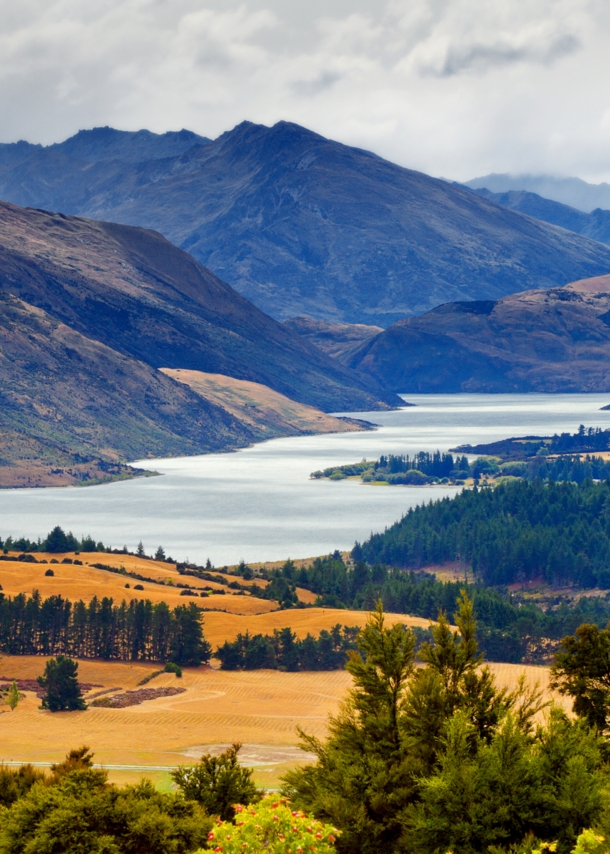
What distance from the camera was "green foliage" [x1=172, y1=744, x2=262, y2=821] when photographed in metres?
37.1

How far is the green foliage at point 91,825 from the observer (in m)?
31.7

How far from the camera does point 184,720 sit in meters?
75.4

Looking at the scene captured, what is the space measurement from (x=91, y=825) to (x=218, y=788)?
18.9 ft

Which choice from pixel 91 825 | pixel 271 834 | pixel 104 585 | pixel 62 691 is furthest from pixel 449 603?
pixel 271 834

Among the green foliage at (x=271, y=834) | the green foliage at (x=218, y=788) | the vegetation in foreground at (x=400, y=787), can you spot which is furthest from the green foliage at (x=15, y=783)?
the green foliage at (x=271, y=834)

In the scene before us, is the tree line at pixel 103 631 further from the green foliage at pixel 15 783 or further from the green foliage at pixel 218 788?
the green foliage at pixel 218 788

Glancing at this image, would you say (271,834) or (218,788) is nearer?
(271,834)

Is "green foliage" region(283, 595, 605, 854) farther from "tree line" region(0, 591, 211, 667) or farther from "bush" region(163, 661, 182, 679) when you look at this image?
"tree line" region(0, 591, 211, 667)

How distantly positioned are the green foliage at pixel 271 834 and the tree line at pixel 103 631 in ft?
224

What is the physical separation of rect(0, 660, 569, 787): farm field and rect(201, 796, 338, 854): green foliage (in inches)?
1183

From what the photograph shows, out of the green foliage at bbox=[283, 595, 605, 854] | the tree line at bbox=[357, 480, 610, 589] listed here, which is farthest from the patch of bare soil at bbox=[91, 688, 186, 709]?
the tree line at bbox=[357, 480, 610, 589]

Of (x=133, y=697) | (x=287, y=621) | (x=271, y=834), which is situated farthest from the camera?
(x=287, y=621)

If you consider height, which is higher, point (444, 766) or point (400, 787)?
point (444, 766)

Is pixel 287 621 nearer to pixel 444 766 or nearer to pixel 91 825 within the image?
pixel 91 825
